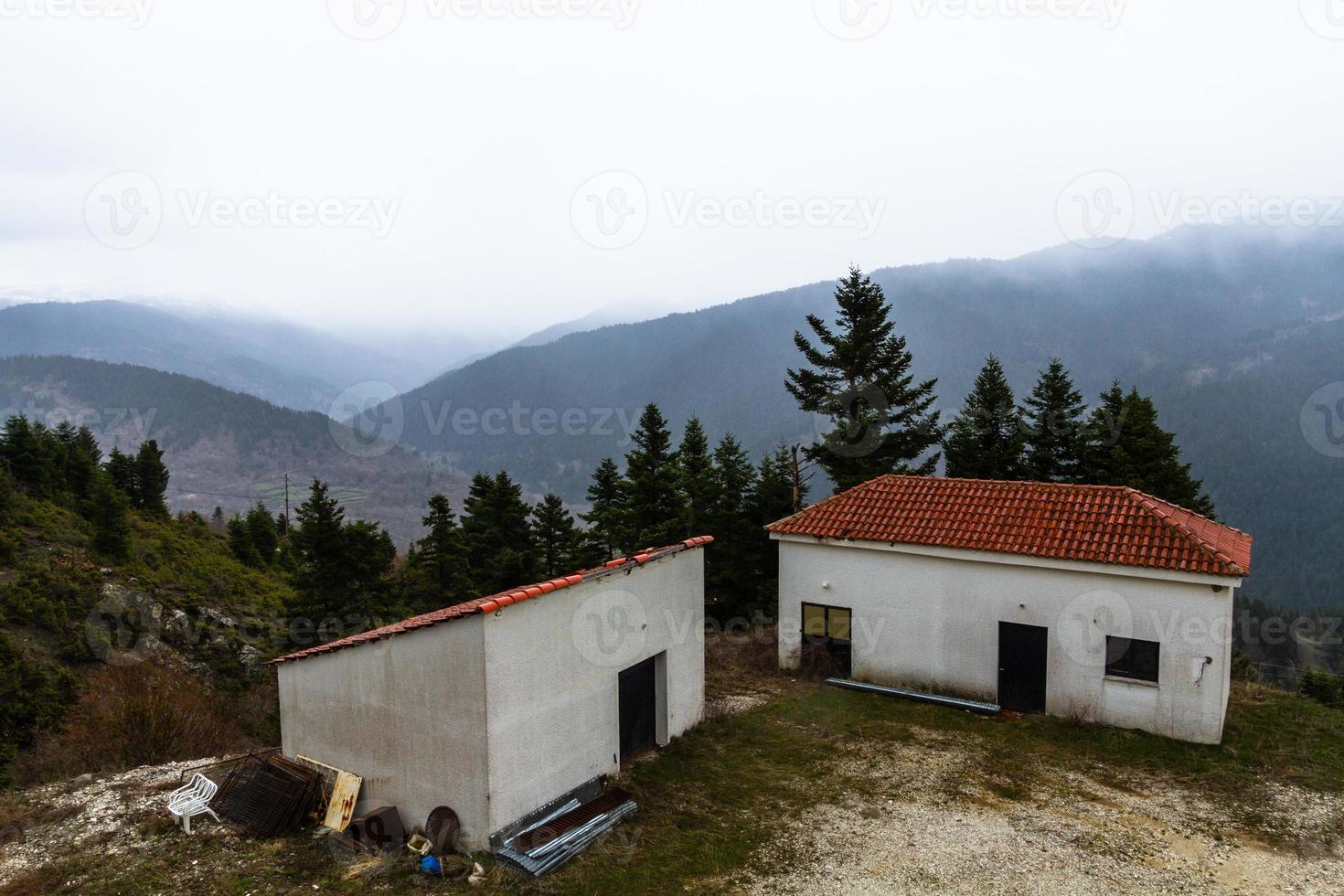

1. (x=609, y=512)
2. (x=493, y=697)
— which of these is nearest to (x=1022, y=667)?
(x=493, y=697)

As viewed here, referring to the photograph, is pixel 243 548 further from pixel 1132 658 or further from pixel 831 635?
pixel 1132 658

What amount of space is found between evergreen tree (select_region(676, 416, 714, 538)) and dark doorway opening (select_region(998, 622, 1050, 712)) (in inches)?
637

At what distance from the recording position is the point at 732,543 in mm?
28719

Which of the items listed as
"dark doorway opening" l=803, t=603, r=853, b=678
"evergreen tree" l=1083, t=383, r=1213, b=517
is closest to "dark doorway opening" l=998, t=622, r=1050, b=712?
"dark doorway opening" l=803, t=603, r=853, b=678

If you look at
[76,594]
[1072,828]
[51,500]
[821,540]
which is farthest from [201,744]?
[51,500]

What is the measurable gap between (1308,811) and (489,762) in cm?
1111

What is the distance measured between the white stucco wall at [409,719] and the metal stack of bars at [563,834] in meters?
0.52

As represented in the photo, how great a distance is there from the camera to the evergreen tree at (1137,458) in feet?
96.2

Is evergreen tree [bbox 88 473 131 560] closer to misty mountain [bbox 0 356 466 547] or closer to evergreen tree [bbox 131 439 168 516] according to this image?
evergreen tree [bbox 131 439 168 516]

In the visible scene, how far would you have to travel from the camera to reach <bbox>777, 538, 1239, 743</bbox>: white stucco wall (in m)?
12.1

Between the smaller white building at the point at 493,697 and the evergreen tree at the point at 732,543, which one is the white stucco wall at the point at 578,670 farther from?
the evergreen tree at the point at 732,543

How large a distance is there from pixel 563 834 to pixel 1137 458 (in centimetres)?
2916

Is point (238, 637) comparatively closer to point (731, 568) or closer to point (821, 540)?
point (731, 568)

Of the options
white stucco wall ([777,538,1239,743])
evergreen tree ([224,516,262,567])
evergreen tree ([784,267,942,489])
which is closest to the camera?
white stucco wall ([777,538,1239,743])
